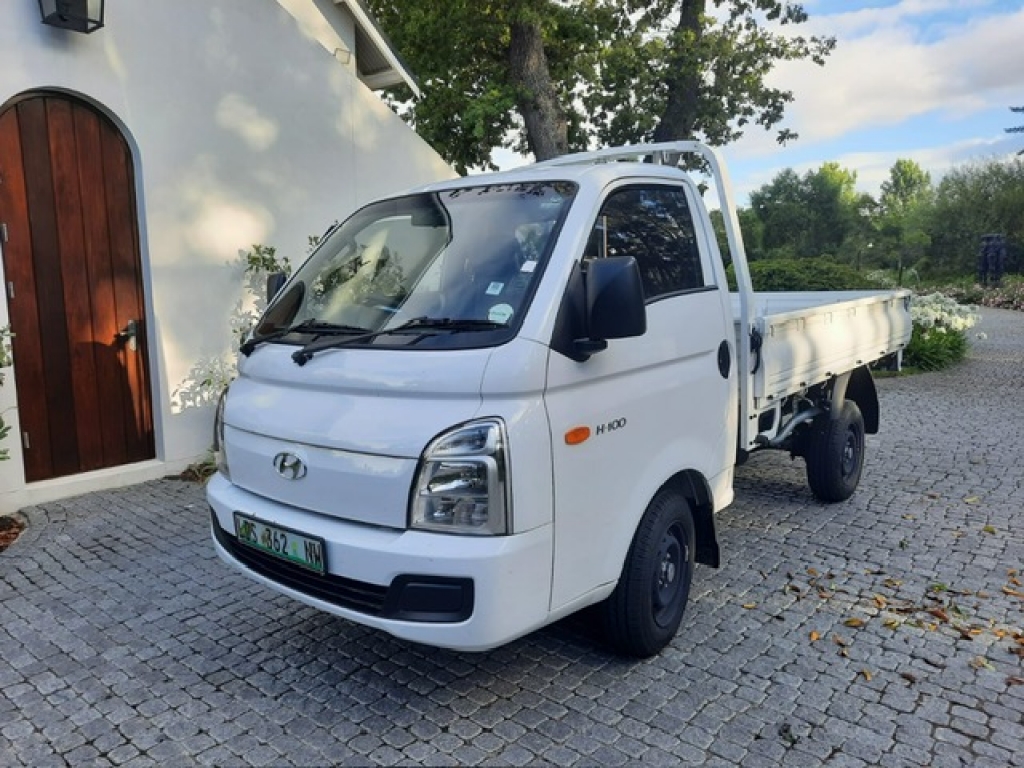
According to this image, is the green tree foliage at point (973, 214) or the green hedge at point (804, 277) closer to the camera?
the green hedge at point (804, 277)

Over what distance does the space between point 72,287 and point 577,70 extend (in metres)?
11.0

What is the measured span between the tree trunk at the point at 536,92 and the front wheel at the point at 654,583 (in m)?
11.1

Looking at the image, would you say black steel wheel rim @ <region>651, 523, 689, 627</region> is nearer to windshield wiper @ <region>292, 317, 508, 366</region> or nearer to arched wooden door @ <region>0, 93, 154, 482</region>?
windshield wiper @ <region>292, 317, 508, 366</region>

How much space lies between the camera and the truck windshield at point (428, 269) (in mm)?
2967

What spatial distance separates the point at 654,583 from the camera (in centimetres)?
331

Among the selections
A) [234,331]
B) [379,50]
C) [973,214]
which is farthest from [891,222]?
[234,331]

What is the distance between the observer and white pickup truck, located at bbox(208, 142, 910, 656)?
2607 mm

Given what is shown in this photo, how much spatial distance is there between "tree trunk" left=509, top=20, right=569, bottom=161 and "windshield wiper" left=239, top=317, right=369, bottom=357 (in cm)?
1083

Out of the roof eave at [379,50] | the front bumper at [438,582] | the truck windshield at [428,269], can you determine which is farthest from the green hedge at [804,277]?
the front bumper at [438,582]

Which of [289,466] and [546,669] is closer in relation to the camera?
[289,466]

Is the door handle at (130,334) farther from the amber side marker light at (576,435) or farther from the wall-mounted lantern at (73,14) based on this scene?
the amber side marker light at (576,435)

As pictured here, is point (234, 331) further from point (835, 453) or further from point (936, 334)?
point (936, 334)

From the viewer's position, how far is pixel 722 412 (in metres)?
3.83

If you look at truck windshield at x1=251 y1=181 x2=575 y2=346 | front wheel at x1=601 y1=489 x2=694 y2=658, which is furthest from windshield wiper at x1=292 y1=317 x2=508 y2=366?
front wheel at x1=601 y1=489 x2=694 y2=658
